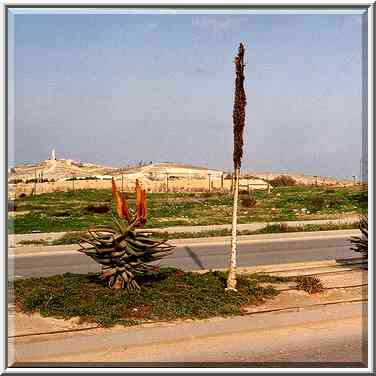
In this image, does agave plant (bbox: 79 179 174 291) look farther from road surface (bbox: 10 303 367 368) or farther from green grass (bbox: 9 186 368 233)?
green grass (bbox: 9 186 368 233)

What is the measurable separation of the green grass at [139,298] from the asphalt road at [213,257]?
7.87 ft

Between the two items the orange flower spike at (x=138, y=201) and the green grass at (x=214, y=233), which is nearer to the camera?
the orange flower spike at (x=138, y=201)

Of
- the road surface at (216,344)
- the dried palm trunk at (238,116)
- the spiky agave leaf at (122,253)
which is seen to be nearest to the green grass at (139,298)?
the spiky agave leaf at (122,253)

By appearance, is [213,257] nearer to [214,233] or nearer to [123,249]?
[214,233]

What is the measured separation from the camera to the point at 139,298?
8.40 metres

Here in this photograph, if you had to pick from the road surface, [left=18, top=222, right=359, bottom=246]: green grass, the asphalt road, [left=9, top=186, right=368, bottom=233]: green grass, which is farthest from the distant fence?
the road surface

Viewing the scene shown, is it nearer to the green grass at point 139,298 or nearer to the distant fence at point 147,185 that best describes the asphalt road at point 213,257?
the green grass at point 139,298

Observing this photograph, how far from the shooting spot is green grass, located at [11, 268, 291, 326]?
25.8ft

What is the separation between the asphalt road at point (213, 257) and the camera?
12.5m

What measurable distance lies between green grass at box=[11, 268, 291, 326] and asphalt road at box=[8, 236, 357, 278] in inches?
94.4

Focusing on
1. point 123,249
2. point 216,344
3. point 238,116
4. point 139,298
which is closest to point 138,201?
point 123,249

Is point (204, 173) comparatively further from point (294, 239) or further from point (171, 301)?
point (171, 301)

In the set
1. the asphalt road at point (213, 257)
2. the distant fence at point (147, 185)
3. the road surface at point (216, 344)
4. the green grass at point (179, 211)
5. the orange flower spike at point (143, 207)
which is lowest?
the road surface at point (216, 344)

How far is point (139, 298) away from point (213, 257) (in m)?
5.82
